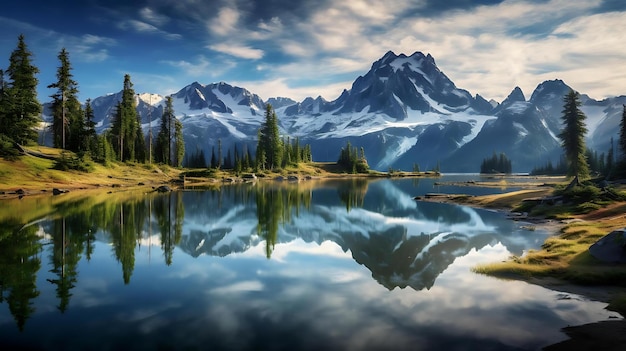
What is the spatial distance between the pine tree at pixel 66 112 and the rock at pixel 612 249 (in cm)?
10970

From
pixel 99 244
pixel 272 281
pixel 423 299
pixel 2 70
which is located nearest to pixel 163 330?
pixel 272 281

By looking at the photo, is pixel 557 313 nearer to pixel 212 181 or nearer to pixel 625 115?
pixel 625 115

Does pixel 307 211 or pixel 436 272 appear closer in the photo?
pixel 436 272

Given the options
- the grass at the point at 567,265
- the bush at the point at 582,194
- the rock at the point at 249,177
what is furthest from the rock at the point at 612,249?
the rock at the point at 249,177

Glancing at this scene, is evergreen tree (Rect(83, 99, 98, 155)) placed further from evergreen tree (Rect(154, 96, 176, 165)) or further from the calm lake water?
the calm lake water

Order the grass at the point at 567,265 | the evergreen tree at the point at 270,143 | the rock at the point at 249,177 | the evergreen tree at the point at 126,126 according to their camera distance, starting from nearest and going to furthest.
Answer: the grass at the point at 567,265
the evergreen tree at the point at 126,126
the rock at the point at 249,177
the evergreen tree at the point at 270,143

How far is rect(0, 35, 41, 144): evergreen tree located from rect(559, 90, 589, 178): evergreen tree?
109281 mm

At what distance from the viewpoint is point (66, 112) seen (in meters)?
107

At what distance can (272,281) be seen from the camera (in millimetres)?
21375

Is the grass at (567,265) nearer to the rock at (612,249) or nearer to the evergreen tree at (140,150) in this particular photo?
the rock at (612,249)

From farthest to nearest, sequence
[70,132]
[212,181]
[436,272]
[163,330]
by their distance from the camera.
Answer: [212,181]
[70,132]
[436,272]
[163,330]

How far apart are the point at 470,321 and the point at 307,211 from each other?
136 feet

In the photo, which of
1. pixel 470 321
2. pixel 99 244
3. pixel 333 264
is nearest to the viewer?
pixel 470 321

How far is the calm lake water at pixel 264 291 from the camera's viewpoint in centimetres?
1360
